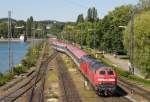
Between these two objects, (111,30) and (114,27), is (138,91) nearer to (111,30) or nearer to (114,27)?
(114,27)

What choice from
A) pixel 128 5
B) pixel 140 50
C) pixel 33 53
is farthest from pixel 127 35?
pixel 128 5

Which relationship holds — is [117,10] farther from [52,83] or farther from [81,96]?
[81,96]

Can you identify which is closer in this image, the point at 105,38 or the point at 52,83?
the point at 52,83

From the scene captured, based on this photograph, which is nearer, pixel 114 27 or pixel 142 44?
pixel 142 44

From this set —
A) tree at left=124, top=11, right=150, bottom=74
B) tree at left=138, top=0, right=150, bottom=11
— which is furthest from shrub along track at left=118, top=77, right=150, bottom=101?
tree at left=138, top=0, right=150, bottom=11

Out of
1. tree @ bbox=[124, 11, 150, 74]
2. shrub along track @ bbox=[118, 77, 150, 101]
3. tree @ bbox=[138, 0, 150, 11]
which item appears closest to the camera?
shrub along track @ bbox=[118, 77, 150, 101]

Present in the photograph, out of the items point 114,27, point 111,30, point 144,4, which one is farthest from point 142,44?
point 111,30

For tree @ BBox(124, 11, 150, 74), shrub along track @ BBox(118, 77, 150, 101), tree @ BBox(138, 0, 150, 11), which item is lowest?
shrub along track @ BBox(118, 77, 150, 101)

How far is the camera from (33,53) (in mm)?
129375

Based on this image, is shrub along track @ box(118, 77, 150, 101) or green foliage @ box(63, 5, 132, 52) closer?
shrub along track @ box(118, 77, 150, 101)

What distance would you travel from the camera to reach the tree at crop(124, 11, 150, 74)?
74.1 m

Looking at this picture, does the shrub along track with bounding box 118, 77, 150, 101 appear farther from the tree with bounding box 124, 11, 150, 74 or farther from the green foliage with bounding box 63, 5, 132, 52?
the green foliage with bounding box 63, 5, 132, 52

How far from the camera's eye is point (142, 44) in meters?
76.2

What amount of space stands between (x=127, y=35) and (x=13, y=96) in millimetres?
40536
